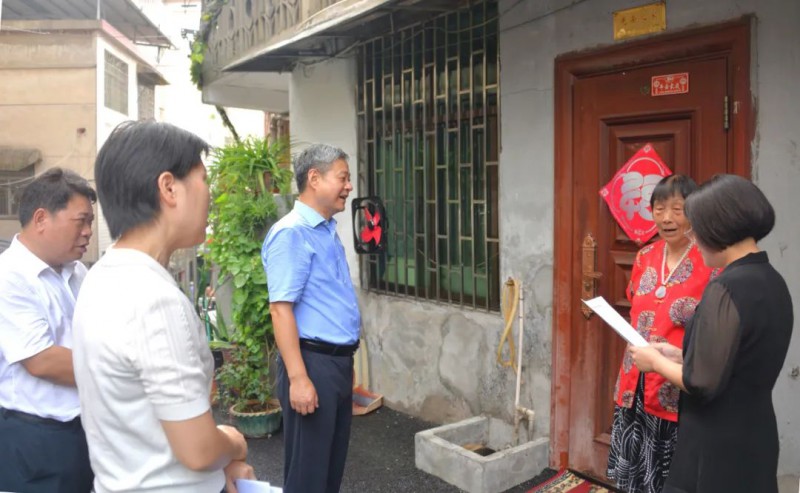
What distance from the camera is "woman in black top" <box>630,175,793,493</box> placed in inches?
81.6

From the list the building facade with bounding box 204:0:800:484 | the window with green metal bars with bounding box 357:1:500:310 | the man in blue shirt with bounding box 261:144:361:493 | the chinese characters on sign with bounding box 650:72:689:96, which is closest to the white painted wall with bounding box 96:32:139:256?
the window with green metal bars with bounding box 357:1:500:310

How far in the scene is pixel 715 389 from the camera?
2084 mm

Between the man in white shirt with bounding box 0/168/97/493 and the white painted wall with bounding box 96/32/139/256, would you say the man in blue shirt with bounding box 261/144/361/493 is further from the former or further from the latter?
the white painted wall with bounding box 96/32/139/256

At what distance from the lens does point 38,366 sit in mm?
2213

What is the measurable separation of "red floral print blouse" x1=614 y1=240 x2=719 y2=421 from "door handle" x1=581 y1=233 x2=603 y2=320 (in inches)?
30.8

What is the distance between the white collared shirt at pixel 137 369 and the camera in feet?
4.64

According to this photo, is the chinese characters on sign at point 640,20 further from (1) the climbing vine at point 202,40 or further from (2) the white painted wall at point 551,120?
(1) the climbing vine at point 202,40

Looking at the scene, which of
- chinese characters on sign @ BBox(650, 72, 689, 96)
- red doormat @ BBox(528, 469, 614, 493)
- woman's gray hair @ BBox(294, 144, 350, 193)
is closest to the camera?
woman's gray hair @ BBox(294, 144, 350, 193)

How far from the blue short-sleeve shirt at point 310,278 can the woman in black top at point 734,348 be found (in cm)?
148

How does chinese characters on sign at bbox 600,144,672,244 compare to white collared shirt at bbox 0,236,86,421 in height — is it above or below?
above

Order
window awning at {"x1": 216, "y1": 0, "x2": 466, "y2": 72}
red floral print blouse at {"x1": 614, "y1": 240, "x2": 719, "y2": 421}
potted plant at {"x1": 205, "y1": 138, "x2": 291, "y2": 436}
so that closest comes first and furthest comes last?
1. red floral print blouse at {"x1": 614, "y1": 240, "x2": 719, "y2": 421}
2. window awning at {"x1": 216, "y1": 0, "x2": 466, "y2": 72}
3. potted plant at {"x1": 205, "y1": 138, "x2": 291, "y2": 436}

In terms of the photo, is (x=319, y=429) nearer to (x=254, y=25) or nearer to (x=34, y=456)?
(x=34, y=456)

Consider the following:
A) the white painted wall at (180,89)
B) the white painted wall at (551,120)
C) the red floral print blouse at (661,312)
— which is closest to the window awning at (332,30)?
the white painted wall at (551,120)

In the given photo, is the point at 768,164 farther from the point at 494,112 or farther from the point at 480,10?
the point at 480,10
